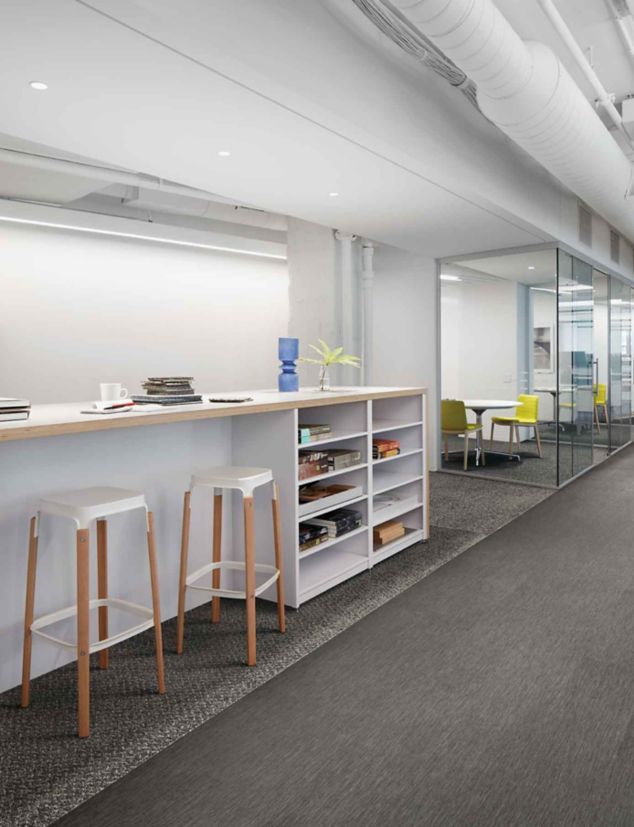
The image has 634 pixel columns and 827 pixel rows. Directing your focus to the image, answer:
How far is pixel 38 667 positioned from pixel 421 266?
6.25 meters

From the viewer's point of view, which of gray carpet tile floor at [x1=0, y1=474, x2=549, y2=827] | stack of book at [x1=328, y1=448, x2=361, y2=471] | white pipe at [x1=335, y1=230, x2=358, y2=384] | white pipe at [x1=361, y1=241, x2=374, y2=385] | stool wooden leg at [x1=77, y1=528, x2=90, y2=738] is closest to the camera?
gray carpet tile floor at [x1=0, y1=474, x2=549, y2=827]

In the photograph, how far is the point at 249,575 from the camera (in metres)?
2.83

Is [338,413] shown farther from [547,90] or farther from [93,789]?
[93,789]

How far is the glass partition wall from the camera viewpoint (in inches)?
261

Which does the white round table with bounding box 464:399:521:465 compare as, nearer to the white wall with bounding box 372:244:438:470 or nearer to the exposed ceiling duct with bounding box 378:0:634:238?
the white wall with bounding box 372:244:438:470

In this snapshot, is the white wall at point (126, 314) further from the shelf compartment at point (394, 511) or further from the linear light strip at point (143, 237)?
the shelf compartment at point (394, 511)

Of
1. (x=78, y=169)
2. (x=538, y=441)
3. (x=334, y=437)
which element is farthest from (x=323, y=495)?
(x=538, y=441)

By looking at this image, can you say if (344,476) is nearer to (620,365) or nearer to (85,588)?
(85,588)

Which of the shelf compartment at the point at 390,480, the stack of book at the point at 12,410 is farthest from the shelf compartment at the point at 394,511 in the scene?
the stack of book at the point at 12,410

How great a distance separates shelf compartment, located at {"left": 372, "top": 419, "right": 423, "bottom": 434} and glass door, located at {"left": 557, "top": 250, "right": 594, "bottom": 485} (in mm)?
2681

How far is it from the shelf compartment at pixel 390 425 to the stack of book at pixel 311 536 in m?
0.81

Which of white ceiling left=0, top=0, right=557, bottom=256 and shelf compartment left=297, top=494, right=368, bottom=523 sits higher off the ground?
white ceiling left=0, top=0, right=557, bottom=256

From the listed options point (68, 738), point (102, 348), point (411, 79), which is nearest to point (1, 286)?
point (102, 348)

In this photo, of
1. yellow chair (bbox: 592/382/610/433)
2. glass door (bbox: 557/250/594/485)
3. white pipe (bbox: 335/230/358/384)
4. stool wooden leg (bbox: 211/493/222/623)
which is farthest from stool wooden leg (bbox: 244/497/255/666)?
yellow chair (bbox: 592/382/610/433)
